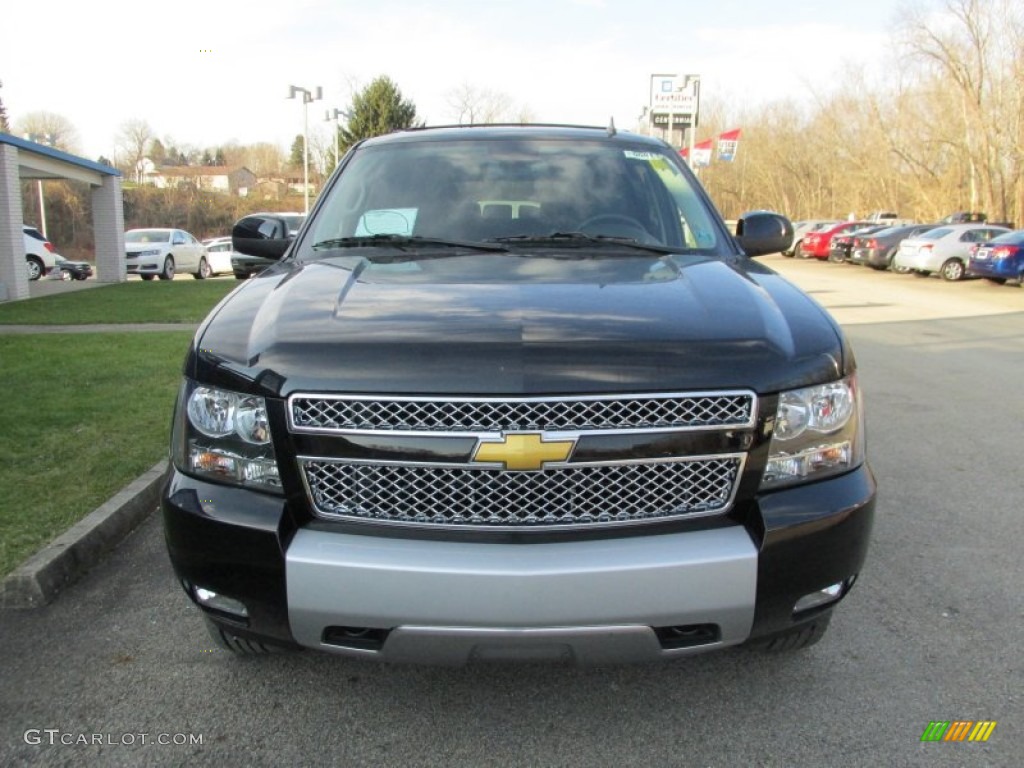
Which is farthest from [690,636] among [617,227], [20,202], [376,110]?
[376,110]

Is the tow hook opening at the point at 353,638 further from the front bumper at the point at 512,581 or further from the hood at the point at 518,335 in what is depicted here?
the hood at the point at 518,335

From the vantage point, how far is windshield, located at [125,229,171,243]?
84.1 ft

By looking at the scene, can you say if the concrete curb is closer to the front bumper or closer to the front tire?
the front bumper

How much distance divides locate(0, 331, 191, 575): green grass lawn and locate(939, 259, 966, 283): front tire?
21.6 metres

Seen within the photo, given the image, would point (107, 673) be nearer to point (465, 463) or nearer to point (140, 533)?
point (140, 533)

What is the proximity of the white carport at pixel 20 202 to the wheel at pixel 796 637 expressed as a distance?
17.0m

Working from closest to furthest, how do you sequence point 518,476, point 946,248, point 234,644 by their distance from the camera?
1. point 518,476
2. point 234,644
3. point 946,248

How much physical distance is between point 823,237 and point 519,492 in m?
35.3

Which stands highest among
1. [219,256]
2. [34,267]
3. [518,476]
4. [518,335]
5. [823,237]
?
[823,237]

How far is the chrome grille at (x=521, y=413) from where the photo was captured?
2045 mm

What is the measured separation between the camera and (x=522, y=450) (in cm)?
205

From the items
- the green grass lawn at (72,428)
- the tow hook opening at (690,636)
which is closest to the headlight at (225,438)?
the tow hook opening at (690,636)

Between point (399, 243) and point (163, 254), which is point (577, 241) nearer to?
point (399, 243)

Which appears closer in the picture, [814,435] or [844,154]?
[814,435]
